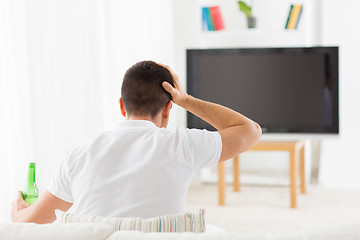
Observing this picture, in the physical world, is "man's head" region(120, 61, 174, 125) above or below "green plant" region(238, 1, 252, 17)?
below

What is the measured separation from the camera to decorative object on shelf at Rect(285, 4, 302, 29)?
4488mm

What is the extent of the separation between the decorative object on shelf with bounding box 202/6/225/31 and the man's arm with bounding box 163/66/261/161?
10.6ft

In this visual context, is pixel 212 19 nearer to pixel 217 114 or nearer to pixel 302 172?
pixel 302 172

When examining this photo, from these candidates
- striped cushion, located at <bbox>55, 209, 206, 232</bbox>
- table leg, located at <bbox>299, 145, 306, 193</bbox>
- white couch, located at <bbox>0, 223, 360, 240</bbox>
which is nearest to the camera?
white couch, located at <bbox>0, 223, 360, 240</bbox>

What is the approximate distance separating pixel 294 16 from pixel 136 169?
3.68 meters

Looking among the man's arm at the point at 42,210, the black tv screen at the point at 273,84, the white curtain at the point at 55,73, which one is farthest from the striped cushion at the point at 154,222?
the black tv screen at the point at 273,84

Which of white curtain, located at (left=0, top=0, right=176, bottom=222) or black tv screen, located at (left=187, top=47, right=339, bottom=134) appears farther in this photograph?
black tv screen, located at (left=187, top=47, right=339, bottom=134)

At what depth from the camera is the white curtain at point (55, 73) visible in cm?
236

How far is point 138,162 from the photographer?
124 cm

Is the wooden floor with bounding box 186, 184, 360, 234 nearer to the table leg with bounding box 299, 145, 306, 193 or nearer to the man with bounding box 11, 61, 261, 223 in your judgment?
the table leg with bounding box 299, 145, 306, 193

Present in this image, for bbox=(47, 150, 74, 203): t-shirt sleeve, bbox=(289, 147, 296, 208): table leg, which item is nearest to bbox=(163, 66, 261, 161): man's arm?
bbox=(47, 150, 74, 203): t-shirt sleeve

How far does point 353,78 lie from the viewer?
4469mm

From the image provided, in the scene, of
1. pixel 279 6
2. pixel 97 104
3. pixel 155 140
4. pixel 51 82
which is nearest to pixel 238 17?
pixel 279 6

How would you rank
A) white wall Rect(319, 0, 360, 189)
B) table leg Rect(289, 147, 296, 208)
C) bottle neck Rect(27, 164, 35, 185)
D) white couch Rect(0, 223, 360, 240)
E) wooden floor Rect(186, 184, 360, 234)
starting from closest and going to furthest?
white couch Rect(0, 223, 360, 240)
bottle neck Rect(27, 164, 35, 185)
wooden floor Rect(186, 184, 360, 234)
table leg Rect(289, 147, 296, 208)
white wall Rect(319, 0, 360, 189)
